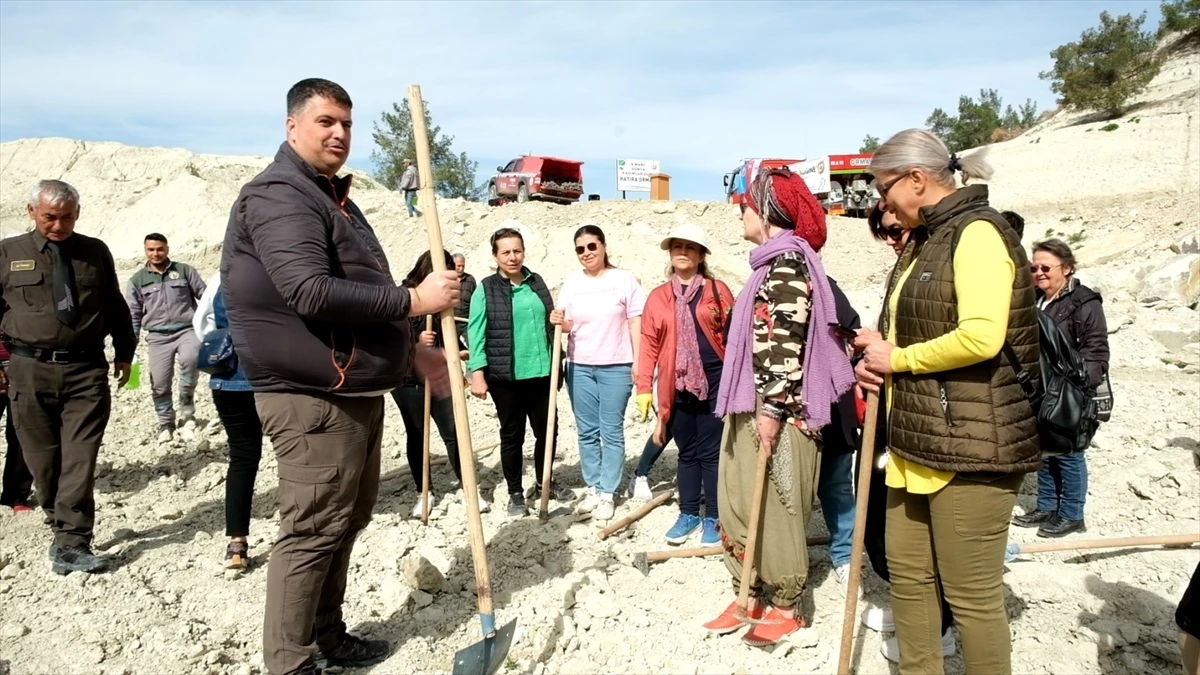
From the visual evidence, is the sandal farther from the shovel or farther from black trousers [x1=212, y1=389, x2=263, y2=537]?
the shovel

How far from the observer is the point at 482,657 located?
2.86m

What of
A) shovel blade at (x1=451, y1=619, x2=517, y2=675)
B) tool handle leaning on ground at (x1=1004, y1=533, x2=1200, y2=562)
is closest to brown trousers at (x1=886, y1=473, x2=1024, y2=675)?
shovel blade at (x1=451, y1=619, x2=517, y2=675)

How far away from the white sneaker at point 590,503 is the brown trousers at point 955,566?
289cm

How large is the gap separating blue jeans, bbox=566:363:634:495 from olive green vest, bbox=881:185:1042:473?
295 cm

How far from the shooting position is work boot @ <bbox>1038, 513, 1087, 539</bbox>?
15.7 feet

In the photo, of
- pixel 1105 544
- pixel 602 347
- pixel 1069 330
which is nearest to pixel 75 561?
pixel 602 347

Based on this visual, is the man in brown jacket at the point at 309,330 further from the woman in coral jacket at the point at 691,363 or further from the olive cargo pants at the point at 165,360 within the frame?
the olive cargo pants at the point at 165,360

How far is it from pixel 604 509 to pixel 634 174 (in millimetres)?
17392

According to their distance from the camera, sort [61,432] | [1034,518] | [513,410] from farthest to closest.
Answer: [513,410] → [1034,518] → [61,432]

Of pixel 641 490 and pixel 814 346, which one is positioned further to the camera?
pixel 641 490

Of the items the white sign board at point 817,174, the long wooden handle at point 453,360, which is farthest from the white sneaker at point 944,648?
the white sign board at point 817,174

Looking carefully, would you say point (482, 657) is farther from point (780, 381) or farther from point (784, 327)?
point (784, 327)

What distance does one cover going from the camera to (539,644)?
3414 millimetres

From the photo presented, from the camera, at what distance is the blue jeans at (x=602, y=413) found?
5.31 meters
